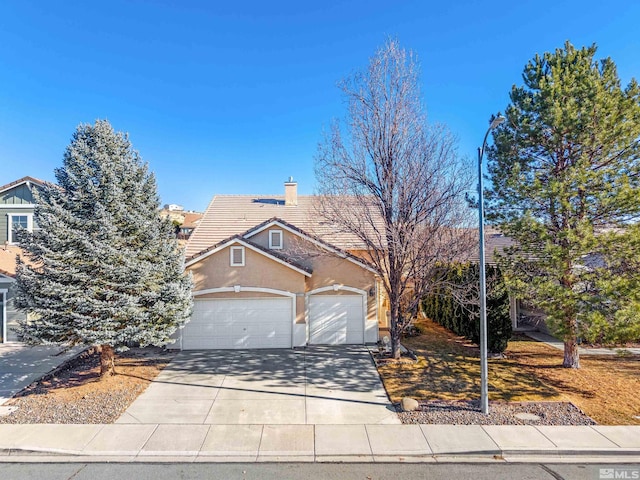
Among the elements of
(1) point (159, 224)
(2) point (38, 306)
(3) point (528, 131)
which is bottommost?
(2) point (38, 306)

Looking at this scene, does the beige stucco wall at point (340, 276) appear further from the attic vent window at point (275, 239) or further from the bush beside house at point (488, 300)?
the bush beside house at point (488, 300)

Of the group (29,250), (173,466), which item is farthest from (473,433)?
(29,250)

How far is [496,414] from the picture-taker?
8.30 meters

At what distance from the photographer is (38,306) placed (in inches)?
374

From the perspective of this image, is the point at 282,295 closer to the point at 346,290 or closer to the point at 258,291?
the point at 258,291

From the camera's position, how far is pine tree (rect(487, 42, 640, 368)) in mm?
9531

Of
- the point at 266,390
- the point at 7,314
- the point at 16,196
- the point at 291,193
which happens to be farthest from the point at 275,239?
the point at 16,196

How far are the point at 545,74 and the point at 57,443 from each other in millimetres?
15202

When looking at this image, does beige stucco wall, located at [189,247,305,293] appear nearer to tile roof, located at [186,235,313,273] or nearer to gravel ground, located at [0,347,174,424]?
tile roof, located at [186,235,313,273]

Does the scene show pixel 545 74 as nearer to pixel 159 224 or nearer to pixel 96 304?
pixel 159 224

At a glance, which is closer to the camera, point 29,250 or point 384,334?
point 29,250

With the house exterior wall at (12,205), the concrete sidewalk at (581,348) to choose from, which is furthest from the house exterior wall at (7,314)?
the concrete sidewalk at (581,348)

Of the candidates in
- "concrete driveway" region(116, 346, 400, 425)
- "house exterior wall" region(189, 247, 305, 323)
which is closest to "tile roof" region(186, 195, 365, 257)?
"house exterior wall" region(189, 247, 305, 323)

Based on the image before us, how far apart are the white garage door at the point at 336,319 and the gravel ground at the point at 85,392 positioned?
5.54 meters
